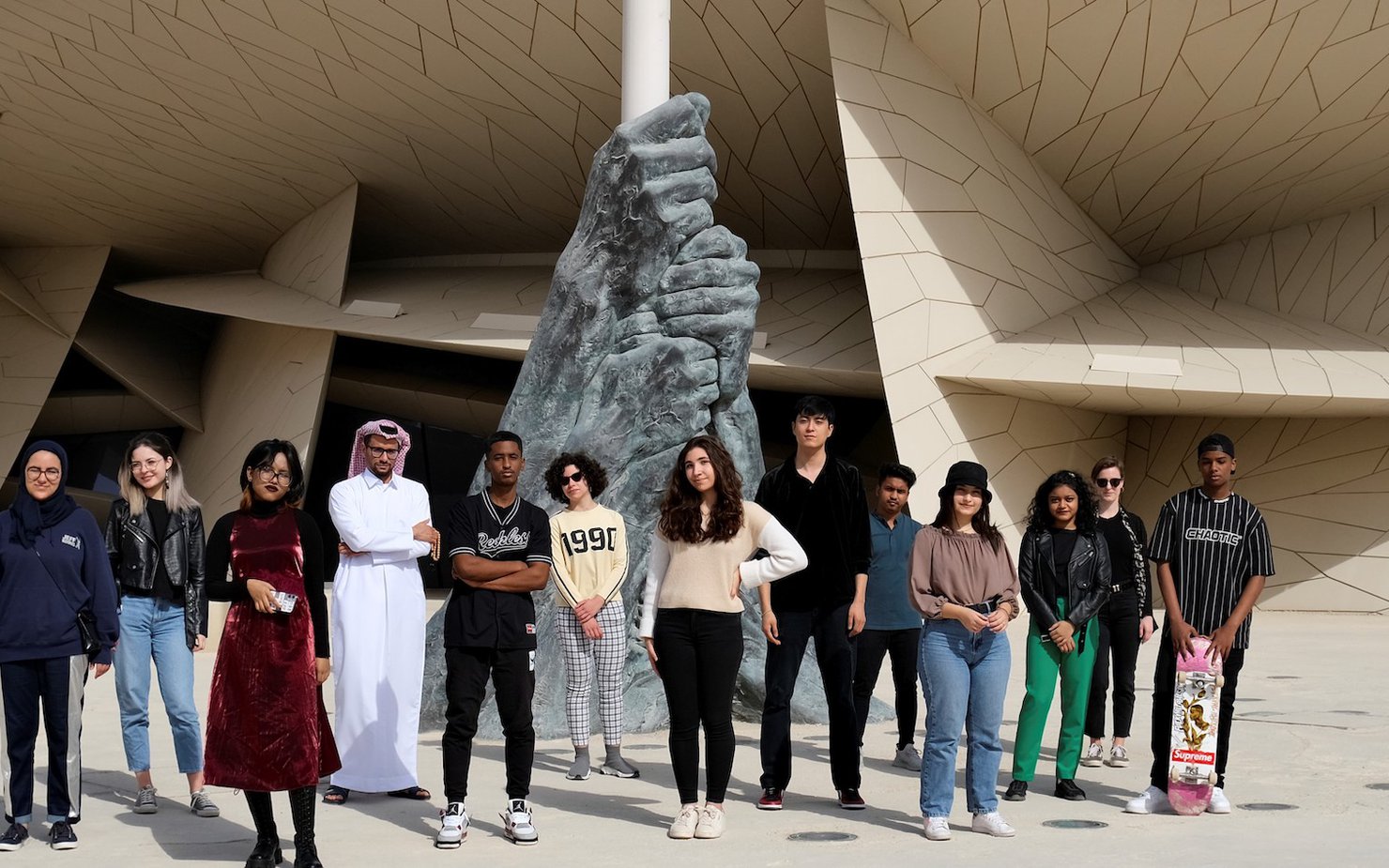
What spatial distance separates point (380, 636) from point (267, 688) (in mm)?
1207

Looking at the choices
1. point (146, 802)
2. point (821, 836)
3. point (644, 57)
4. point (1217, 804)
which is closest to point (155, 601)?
point (146, 802)

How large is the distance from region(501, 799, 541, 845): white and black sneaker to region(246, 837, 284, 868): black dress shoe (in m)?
0.80

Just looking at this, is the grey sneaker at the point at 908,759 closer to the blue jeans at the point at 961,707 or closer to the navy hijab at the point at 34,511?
the blue jeans at the point at 961,707

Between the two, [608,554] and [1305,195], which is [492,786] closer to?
[608,554]

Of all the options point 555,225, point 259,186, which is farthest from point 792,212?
point 259,186

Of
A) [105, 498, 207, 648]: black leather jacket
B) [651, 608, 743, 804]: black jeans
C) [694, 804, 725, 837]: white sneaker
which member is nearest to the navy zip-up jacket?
[105, 498, 207, 648]: black leather jacket

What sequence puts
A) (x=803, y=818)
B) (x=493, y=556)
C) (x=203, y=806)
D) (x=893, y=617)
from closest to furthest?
(x=493, y=556) < (x=803, y=818) < (x=203, y=806) < (x=893, y=617)

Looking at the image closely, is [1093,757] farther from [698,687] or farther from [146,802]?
[146,802]

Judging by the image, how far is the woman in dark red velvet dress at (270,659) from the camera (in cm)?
456

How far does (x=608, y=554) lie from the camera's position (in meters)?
6.38

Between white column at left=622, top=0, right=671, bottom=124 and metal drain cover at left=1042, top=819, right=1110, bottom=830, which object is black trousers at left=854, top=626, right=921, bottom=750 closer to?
metal drain cover at left=1042, top=819, right=1110, bottom=830

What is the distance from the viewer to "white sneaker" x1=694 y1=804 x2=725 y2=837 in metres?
5.04

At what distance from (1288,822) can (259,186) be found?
766 inches

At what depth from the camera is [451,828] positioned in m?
4.92
